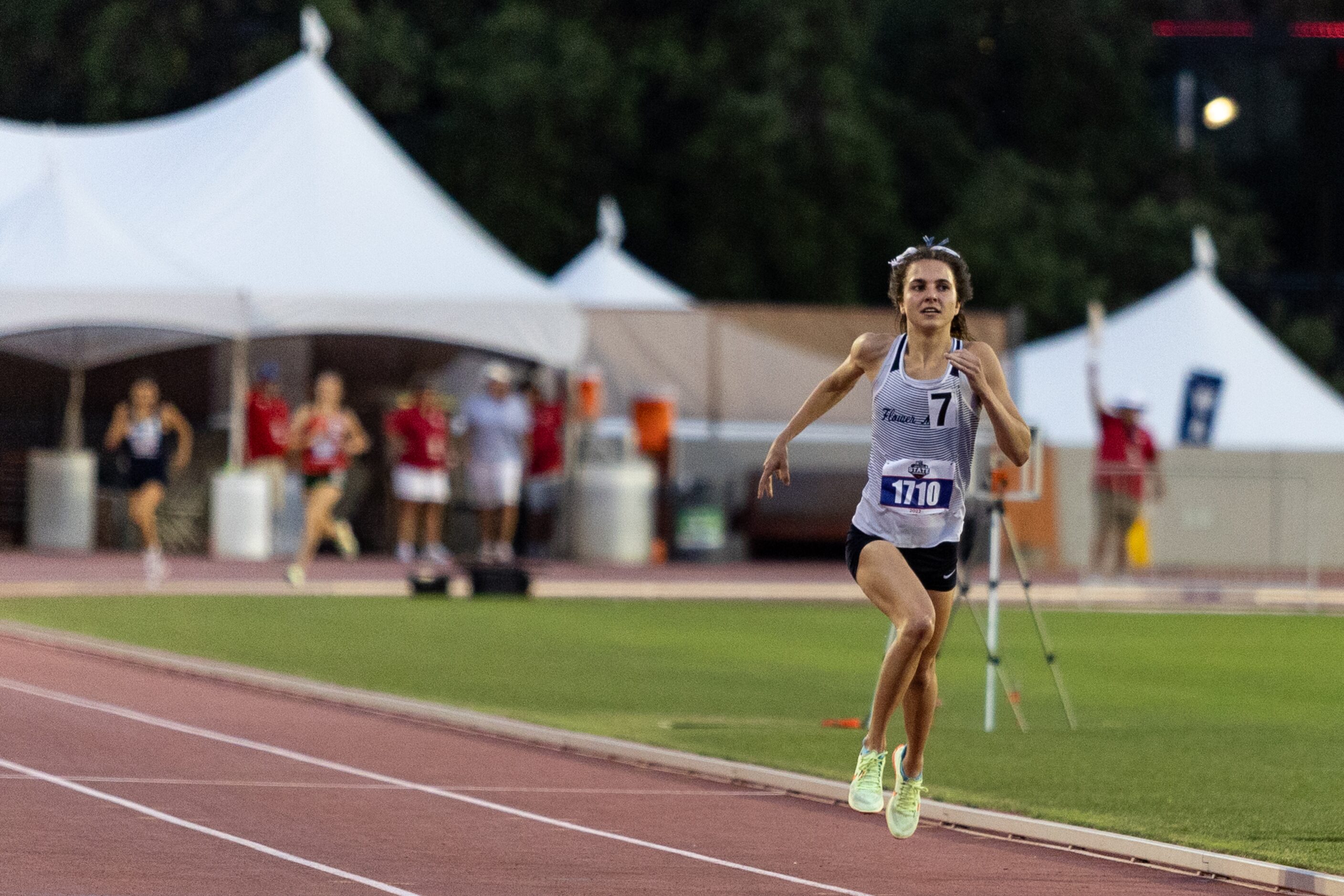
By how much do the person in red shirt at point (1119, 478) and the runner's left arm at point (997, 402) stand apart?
1813 centimetres

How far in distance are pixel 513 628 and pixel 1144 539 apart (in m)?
9.18

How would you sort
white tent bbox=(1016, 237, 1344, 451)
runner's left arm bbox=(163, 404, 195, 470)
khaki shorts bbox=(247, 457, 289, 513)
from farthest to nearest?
white tent bbox=(1016, 237, 1344, 451) → khaki shorts bbox=(247, 457, 289, 513) → runner's left arm bbox=(163, 404, 195, 470)

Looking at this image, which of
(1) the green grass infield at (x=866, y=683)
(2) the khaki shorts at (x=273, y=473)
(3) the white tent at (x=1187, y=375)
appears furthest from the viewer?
(3) the white tent at (x=1187, y=375)

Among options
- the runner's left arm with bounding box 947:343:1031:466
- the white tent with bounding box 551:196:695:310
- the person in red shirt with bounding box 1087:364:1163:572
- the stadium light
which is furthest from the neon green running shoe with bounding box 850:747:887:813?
the white tent with bounding box 551:196:695:310

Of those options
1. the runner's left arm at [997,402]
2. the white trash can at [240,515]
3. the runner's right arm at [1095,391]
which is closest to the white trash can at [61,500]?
the white trash can at [240,515]

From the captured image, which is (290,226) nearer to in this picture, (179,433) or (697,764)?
(179,433)

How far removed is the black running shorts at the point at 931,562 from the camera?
9.02 meters

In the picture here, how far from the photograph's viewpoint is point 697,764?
12.0 m

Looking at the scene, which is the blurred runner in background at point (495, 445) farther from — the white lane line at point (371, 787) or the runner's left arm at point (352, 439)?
the white lane line at point (371, 787)

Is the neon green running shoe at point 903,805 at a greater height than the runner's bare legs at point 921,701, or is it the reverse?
the runner's bare legs at point 921,701

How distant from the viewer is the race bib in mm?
8875

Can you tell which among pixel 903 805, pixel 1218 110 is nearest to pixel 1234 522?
pixel 1218 110

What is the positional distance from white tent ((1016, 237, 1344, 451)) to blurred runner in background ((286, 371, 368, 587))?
1170cm

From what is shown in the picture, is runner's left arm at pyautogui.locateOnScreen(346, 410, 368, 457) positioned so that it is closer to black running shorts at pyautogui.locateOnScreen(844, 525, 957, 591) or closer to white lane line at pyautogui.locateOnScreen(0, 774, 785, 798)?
white lane line at pyautogui.locateOnScreen(0, 774, 785, 798)
